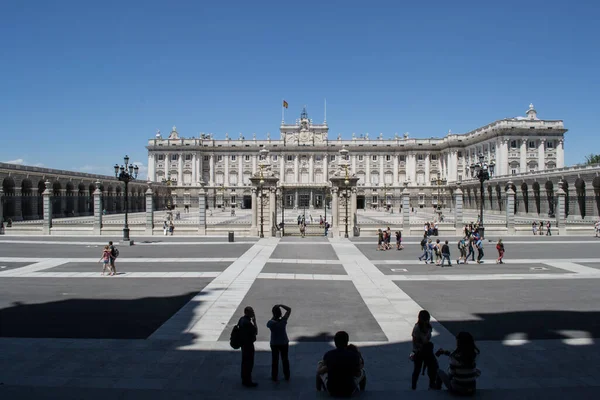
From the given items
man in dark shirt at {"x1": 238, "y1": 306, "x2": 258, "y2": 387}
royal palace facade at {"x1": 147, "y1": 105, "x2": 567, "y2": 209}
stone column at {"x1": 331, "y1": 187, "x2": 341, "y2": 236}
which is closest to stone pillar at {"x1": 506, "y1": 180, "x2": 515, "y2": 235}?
stone column at {"x1": 331, "y1": 187, "x2": 341, "y2": 236}

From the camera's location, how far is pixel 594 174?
48.6m

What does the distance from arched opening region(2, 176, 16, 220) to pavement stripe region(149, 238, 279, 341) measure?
40140mm

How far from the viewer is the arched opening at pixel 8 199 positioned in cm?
4811

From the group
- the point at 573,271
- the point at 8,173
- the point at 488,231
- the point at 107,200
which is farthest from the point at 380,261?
the point at 107,200

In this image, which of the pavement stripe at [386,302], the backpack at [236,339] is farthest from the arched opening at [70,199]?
the backpack at [236,339]

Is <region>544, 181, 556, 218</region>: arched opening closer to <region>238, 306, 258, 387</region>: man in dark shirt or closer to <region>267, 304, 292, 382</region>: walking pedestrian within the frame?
<region>267, 304, 292, 382</region>: walking pedestrian

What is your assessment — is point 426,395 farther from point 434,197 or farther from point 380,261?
point 434,197

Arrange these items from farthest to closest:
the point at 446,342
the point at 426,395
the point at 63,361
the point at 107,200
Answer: the point at 107,200 < the point at 446,342 < the point at 63,361 < the point at 426,395

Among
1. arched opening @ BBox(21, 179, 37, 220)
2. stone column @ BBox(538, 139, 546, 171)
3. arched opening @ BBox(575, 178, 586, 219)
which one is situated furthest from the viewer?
stone column @ BBox(538, 139, 546, 171)

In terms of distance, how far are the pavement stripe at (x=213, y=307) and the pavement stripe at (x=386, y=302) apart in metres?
3.70

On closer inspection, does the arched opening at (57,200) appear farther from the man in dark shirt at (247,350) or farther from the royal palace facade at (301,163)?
the man in dark shirt at (247,350)

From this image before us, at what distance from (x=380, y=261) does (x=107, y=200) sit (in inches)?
2383

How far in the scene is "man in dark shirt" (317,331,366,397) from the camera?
6199 millimetres

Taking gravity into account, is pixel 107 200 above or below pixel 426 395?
above
